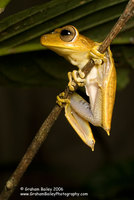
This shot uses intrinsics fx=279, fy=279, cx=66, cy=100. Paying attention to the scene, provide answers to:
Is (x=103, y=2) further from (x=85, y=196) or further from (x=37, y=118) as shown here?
(x=37, y=118)

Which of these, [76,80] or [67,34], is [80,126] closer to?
[76,80]

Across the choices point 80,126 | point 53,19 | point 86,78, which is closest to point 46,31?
point 53,19

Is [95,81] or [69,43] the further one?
[95,81]

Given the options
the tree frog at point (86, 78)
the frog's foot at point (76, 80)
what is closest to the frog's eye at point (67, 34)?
the tree frog at point (86, 78)

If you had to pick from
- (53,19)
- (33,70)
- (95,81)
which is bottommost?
(95,81)

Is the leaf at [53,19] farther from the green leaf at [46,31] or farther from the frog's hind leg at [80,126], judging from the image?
the frog's hind leg at [80,126]

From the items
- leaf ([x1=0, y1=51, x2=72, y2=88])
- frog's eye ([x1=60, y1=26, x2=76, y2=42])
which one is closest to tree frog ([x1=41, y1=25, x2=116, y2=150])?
frog's eye ([x1=60, y1=26, x2=76, y2=42])
